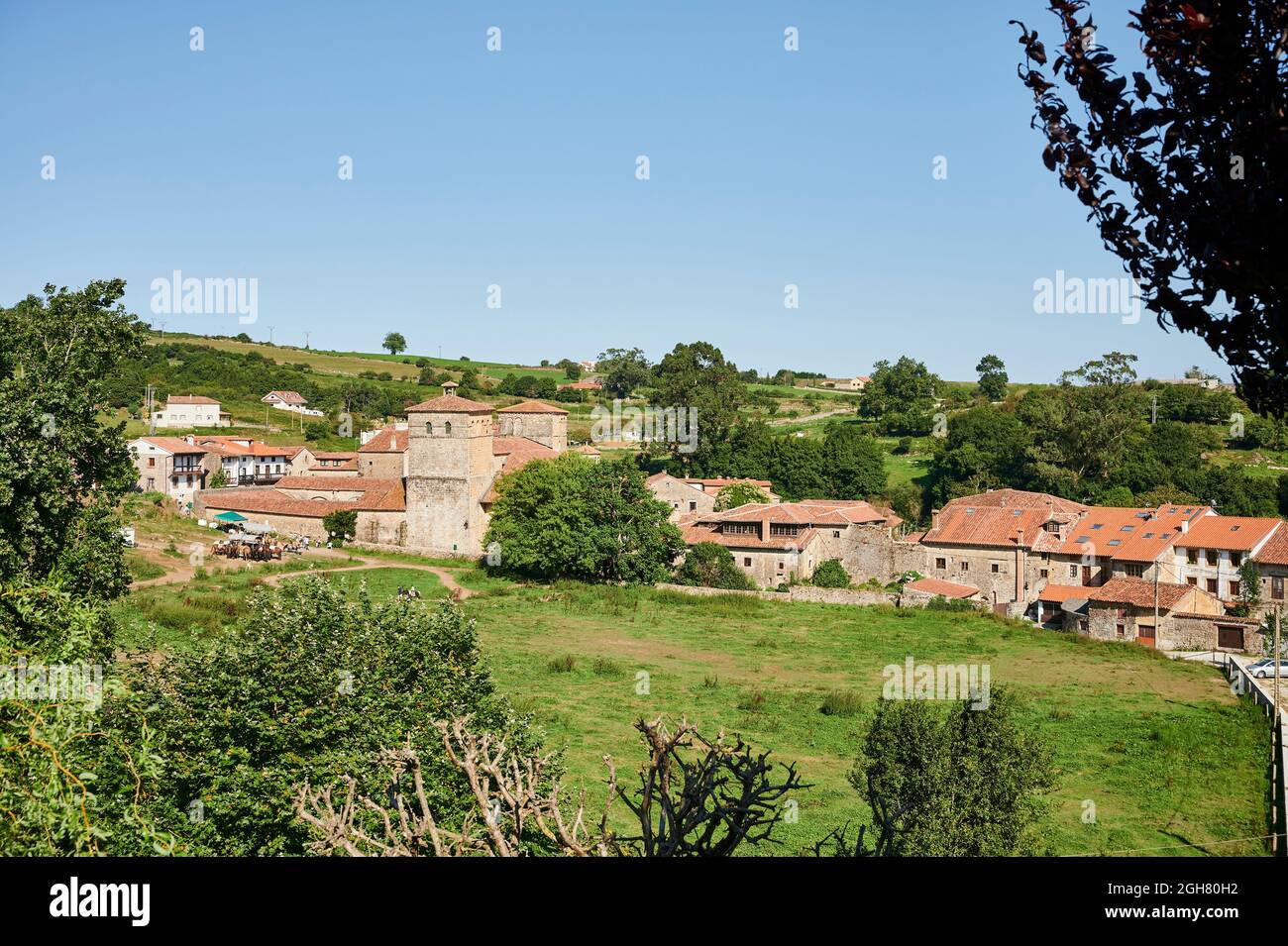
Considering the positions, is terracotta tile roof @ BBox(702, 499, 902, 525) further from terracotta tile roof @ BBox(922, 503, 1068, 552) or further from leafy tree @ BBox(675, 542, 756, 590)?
terracotta tile roof @ BBox(922, 503, 1068, 552)

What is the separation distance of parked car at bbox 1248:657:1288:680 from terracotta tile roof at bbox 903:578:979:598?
1428 cm

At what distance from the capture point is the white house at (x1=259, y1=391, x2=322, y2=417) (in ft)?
372

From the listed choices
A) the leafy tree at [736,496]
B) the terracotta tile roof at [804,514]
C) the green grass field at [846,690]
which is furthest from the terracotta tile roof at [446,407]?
the leafy tree at [736,496]

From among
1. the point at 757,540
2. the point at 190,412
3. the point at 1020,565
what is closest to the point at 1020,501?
the point at 1020,565

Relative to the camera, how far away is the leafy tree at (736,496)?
67438 mm

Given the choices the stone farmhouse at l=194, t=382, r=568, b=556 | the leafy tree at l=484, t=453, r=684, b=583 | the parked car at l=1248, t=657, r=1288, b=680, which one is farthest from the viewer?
the stone farmhouse at l=194, t=382, r=568, b=556

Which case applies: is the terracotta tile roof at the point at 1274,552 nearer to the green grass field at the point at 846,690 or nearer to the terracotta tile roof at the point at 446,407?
the green grass field at the point at 846,690

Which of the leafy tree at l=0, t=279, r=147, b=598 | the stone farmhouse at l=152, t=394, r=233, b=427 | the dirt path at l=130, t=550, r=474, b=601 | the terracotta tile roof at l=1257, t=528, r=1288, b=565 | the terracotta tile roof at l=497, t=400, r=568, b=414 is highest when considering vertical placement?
the stone farmhouse at l=152, t=394, r=233, b=427

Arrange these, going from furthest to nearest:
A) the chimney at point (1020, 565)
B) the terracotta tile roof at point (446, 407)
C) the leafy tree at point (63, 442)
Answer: the terracotta tile roof at point (446, 407) → the chimney at point (1020, 565) → the leafy tree at point (63, 442)

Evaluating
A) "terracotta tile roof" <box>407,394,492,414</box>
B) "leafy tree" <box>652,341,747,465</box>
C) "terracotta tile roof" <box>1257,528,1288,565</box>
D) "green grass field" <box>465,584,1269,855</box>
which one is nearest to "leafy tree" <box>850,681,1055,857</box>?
"green grass field" <box>465,584,1269,855</box>

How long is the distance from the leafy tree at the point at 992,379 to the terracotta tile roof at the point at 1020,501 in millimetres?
52182
